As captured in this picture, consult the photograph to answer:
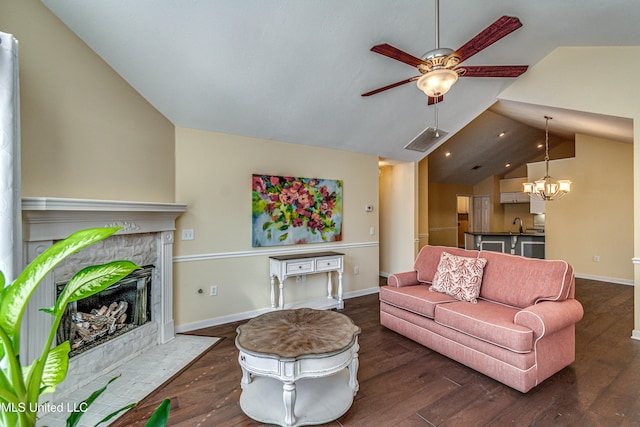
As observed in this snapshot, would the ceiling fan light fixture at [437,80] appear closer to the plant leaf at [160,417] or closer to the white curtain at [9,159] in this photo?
the plant leaf at [160,417]

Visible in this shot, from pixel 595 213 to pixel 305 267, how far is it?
20.2ft

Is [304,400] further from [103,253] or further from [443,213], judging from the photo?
[443,213]

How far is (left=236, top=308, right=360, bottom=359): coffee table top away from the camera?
1806 millimetres

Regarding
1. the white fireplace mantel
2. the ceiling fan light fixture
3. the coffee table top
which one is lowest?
the coffee table top

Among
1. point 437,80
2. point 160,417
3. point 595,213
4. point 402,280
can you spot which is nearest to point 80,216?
point 160,417

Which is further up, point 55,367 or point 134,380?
point 55,367

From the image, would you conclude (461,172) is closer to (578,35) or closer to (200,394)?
(578,35)

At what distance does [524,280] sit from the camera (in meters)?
2.64

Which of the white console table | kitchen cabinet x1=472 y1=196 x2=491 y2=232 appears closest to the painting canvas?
the white console table

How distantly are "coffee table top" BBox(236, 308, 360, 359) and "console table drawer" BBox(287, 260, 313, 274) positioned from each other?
123 centimetres

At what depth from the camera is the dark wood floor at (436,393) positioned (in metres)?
1.91

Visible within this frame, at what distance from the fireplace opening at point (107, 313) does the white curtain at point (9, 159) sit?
1.96 ft

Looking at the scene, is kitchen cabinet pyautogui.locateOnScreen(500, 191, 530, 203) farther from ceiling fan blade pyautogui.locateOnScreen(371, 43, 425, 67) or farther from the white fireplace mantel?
the white fireplace mantel

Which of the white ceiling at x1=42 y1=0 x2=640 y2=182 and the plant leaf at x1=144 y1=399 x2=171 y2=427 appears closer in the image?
the plant leaf at x1=144 y1=399 x2=171 y2=427
